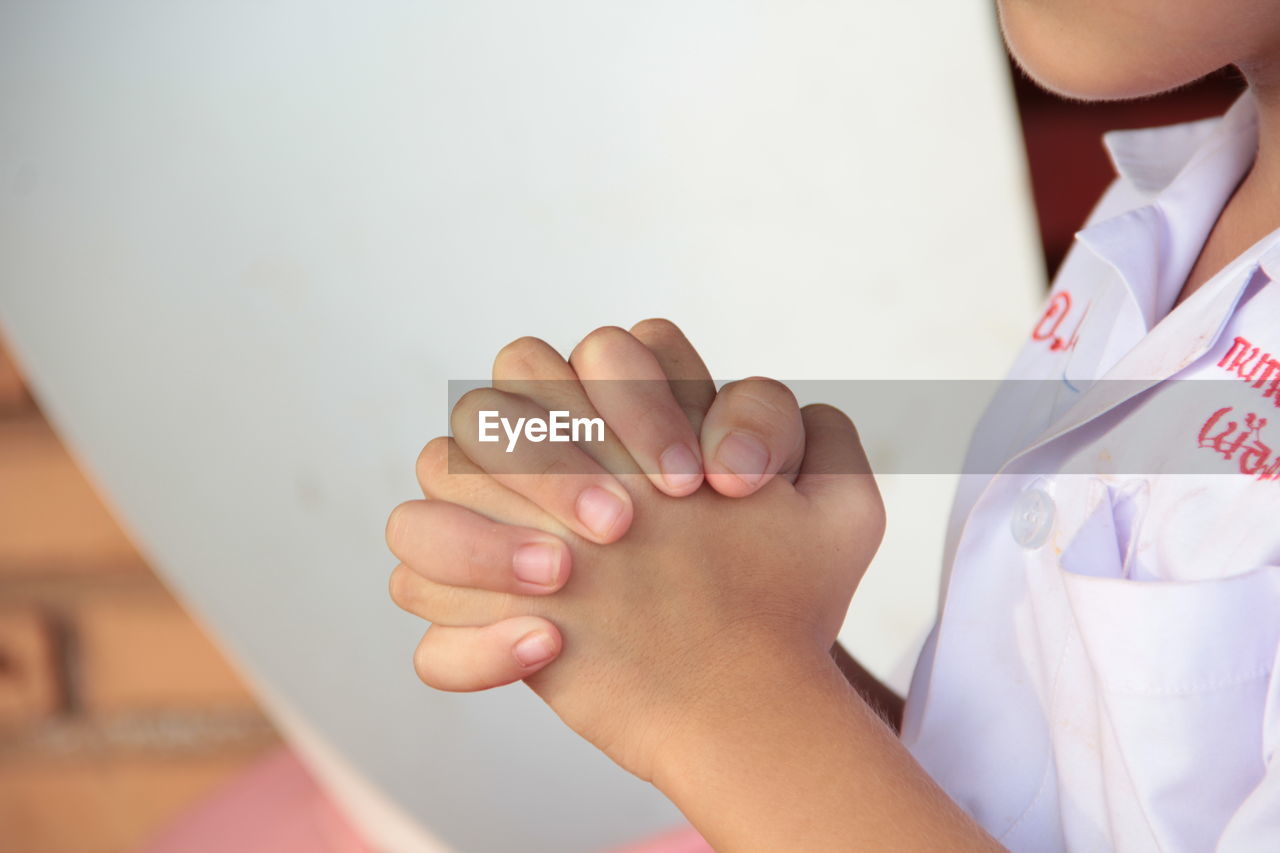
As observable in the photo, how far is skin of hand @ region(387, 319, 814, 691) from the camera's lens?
27cm

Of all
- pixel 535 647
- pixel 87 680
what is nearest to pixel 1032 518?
pixel 535 647

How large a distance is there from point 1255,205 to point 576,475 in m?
0.23

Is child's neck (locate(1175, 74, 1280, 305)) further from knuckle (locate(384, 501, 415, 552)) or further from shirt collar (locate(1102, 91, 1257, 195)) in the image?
knuckle (locate(384, 501, 415, 552))

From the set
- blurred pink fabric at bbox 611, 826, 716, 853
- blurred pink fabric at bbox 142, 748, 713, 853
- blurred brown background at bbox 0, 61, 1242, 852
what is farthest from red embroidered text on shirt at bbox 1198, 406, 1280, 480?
blurred brown background at bbox 0, 61, 1242, 852

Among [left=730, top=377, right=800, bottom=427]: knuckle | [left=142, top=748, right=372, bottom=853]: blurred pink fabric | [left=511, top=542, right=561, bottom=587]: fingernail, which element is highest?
[left=730, top=377, right=800, bottom=427]: knuckle

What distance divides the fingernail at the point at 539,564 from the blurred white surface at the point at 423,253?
0.28 m

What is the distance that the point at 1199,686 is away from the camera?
0.95ft

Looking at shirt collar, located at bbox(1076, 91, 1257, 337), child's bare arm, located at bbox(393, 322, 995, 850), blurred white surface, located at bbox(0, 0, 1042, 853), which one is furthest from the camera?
blurred white surface, located at bbox(0, 0, 1042, 853)

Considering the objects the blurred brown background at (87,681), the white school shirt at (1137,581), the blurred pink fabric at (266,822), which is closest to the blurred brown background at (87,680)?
the blurred brown background at (87,681)

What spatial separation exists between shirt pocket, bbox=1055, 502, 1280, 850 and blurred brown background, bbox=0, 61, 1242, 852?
0.64 metres

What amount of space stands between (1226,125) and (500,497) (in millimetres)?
271

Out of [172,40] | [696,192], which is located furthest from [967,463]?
[172,40]

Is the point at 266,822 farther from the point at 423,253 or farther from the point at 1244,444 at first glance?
the point at 1244,444

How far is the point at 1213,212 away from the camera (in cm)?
40
